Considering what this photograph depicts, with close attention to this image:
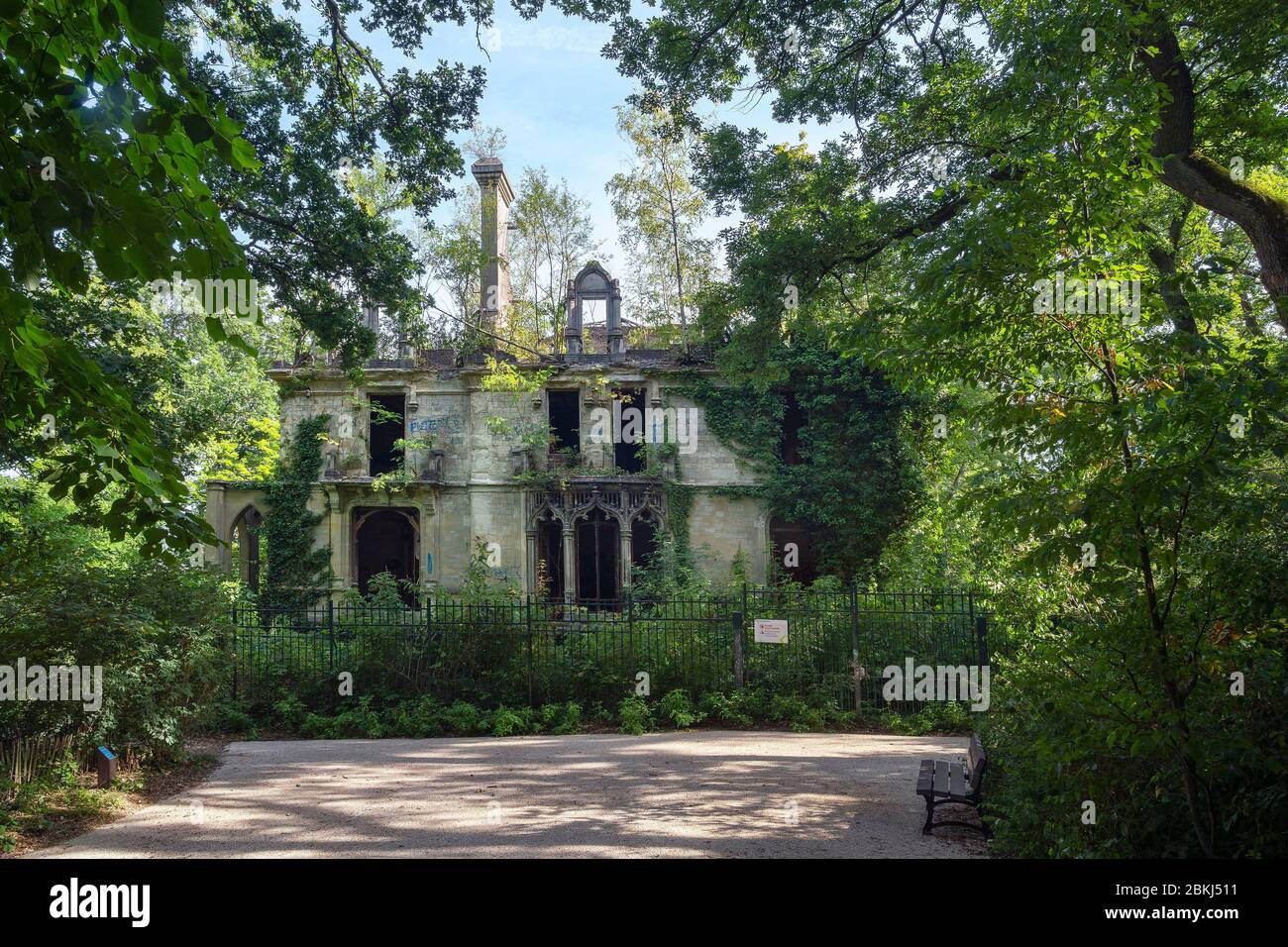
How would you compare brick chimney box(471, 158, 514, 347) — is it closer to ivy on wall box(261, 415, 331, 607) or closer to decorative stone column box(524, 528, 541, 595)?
ivy on wall box(261, 415, 331, 607)

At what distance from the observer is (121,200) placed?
2.74 metres

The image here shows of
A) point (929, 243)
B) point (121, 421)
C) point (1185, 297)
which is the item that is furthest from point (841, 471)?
point (121, 421)

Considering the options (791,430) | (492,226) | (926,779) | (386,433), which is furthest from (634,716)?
(492,226)

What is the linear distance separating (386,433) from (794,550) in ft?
42.9

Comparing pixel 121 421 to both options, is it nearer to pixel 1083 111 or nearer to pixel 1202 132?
pixel 1083 111

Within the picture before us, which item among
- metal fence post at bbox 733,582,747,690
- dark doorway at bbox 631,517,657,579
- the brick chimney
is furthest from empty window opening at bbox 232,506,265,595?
metal fence post at bbox 733,582,747,690

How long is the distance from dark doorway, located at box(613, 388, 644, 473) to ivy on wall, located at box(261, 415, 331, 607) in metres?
8.79

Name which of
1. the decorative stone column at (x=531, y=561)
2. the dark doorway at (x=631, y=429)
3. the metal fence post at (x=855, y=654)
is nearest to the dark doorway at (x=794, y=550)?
the dark doorway at (x=631, y=429)

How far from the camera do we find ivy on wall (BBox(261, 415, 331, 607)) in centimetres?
2378

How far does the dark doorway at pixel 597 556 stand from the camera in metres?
24.5

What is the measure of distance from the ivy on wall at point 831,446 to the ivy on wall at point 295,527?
11148mm

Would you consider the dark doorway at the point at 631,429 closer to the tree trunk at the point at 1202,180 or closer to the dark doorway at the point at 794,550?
the dark doorway at the point at 794,550

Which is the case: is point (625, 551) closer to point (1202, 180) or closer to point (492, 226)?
point (492, 226)

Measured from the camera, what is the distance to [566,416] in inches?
1027
